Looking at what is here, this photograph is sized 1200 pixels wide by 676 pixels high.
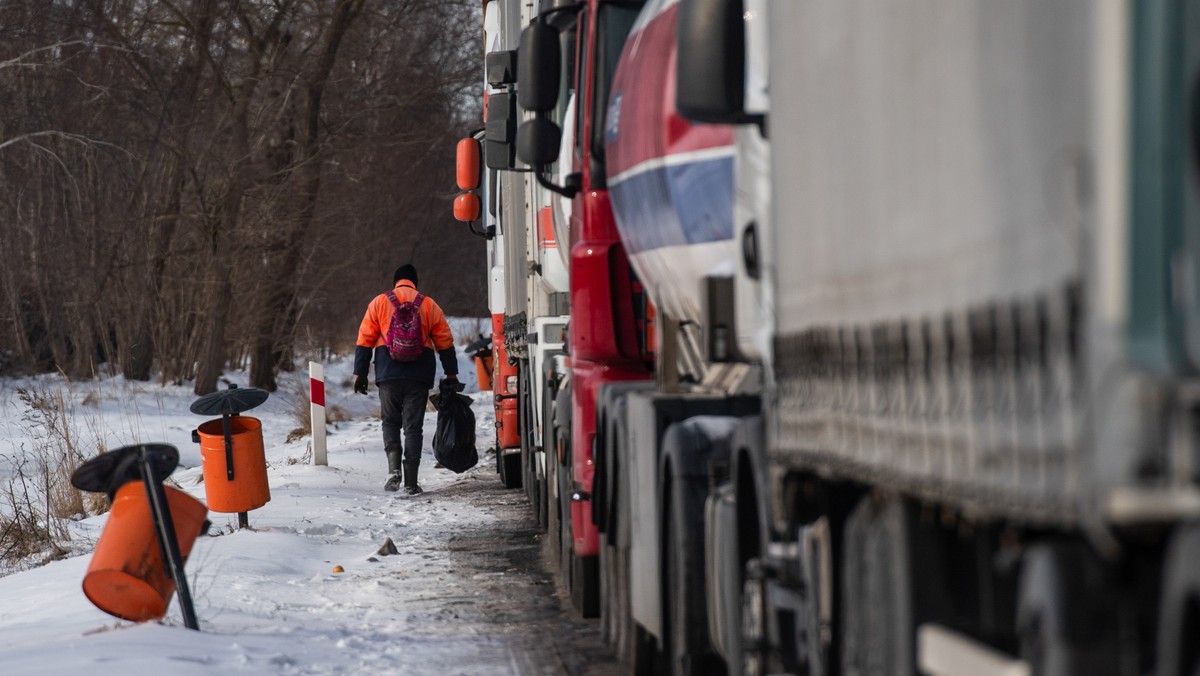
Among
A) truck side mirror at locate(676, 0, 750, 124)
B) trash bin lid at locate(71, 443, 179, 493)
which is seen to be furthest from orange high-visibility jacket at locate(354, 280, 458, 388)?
truck side mirror at locate(676, 0, 750, 124)

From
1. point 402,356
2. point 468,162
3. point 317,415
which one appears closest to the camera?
point 402,356

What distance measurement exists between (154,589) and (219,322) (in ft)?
75.8

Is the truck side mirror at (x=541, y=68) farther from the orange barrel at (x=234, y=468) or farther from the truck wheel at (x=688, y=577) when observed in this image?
the orange barrel at (x=234, y=468)

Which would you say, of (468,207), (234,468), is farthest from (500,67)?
(468,207)

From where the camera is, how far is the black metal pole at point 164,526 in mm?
7270

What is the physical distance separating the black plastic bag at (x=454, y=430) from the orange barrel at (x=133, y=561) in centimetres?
784

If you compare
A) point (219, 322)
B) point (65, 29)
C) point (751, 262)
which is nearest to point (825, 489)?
point (751, 262)

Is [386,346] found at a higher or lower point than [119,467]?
higher

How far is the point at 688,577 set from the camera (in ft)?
17.5

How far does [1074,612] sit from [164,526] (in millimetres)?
5583

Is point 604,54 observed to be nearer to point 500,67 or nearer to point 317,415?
point 500,67

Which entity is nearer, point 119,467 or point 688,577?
point 688,577

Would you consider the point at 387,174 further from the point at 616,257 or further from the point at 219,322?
the point at 616,257

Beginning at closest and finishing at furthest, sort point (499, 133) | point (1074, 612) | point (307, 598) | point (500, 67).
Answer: point (1074, 612), point (307, 598), point (499, 133), point (500, 67)
